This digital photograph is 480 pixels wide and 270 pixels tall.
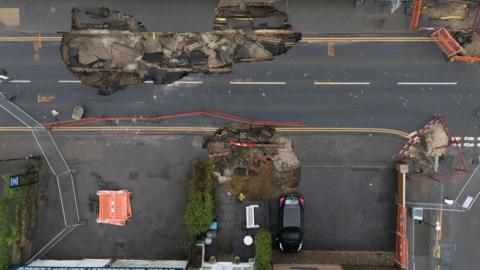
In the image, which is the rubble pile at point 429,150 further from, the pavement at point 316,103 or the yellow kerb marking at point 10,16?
the yellow kerb marking at point 10,16

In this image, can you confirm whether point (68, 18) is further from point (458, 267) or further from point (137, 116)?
point (458, 267)

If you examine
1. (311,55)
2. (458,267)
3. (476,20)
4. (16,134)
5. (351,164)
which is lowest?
(458,267)

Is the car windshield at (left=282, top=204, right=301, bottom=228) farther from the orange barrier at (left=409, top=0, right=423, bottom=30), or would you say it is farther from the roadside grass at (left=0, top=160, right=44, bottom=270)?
the roadside grass at (left=0, top=160, right=44, bottom=270)

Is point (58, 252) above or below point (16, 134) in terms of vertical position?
below

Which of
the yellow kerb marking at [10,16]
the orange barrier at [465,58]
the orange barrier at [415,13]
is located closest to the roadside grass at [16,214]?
the yellow kerb marking at [10,16]

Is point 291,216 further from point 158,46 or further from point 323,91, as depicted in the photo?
point 158,46

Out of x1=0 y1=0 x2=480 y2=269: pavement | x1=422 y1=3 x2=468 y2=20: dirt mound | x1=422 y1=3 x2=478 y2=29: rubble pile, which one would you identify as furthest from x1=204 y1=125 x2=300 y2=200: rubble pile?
x1=422 y1=3 x2=468 y2=20: dirt mound

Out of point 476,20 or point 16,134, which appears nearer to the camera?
point 476,20

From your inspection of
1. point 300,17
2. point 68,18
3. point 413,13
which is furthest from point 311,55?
point 68,18
